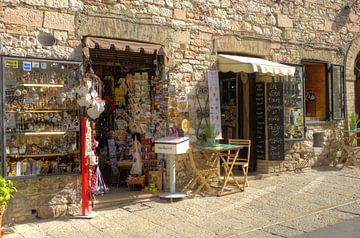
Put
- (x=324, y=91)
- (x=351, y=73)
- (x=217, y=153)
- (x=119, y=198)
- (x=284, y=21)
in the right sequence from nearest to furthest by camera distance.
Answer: (x=119, y=198)
(x=217, y=153)
(x=284, y=21)
(x=324, y=91)
(x=351, y=73)

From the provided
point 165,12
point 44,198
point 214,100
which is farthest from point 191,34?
point 44,198

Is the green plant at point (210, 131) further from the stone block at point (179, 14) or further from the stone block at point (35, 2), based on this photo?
the stone block at point (35, 2)

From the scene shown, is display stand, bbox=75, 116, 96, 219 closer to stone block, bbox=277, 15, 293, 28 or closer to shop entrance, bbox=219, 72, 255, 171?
shop entrance, bbox=219, 72, 255, 171

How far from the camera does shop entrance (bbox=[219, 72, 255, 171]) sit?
29.3 ft

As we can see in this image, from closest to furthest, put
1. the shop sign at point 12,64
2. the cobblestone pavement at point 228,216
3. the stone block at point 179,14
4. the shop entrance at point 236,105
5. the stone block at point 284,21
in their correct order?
the cobblestone pavement at point 228,216 → the shop sign at point 12,64 → the stone block at point 179,14 → the stone block at point 284,21 → the shop entrance at point 236,105

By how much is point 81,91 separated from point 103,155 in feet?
8.11

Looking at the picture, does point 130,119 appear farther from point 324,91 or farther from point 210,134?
point 324,91

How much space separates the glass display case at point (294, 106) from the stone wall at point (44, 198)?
4.73 meters

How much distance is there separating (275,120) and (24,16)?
17.0 ft

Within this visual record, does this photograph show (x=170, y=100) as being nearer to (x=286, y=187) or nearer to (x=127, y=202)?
(x=127, y=202)

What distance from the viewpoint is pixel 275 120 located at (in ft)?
28.0

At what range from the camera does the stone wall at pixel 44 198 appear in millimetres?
5582

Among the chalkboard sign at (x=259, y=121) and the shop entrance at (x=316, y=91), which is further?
the shop entrance at (x=316, y=91)

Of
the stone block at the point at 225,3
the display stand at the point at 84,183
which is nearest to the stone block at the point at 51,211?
the display stand at the point at 84,183
